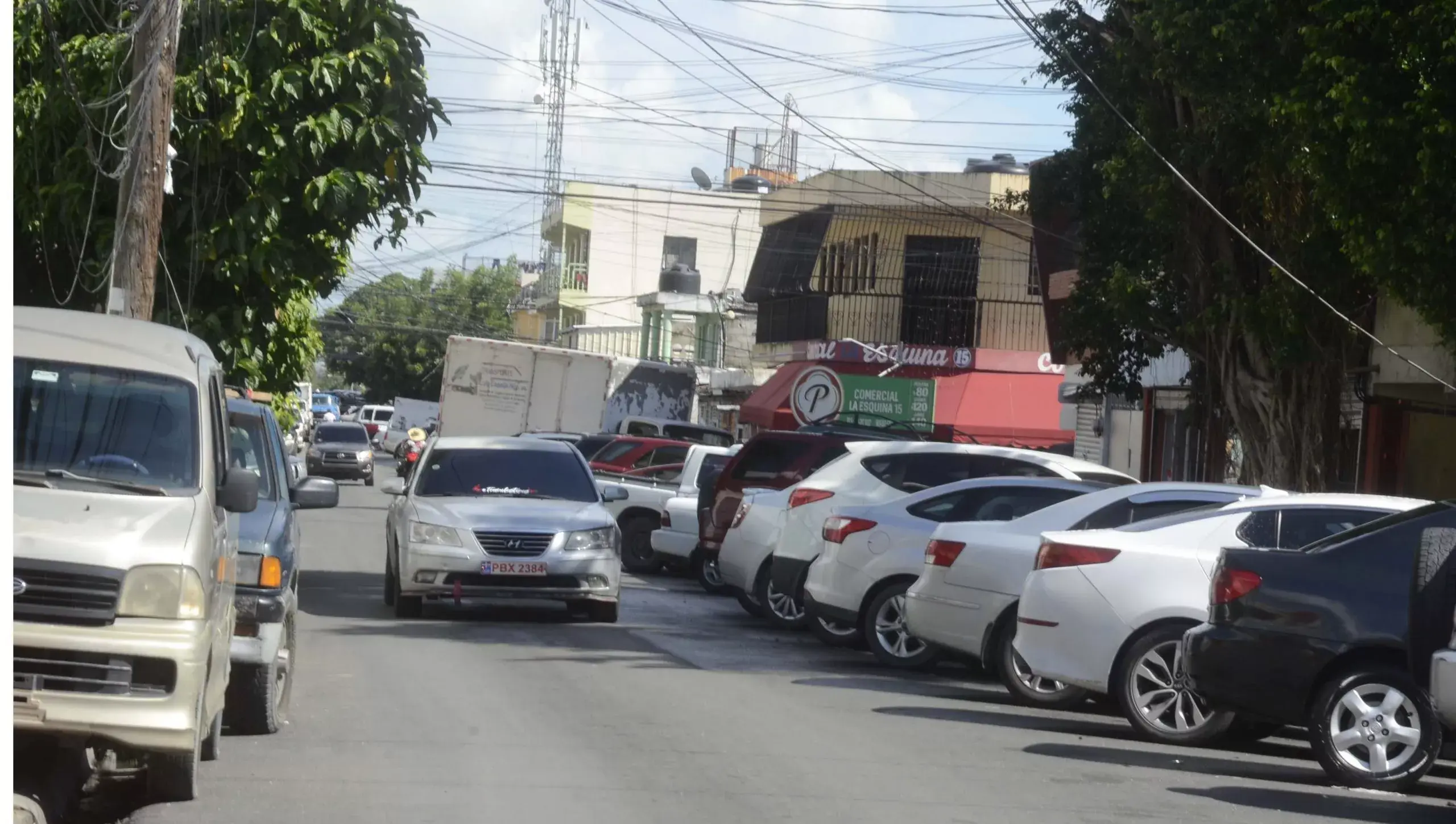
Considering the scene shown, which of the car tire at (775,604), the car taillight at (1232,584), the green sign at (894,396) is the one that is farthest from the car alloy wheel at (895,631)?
the green sign at (894,396)

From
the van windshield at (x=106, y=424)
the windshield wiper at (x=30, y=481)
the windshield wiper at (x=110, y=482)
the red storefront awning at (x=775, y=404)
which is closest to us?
the windshield wiper at (x=30, y=481)

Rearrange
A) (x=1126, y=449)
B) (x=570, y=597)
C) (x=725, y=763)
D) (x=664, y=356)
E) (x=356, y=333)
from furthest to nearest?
(x=356, y=333) → (x=664, y=356) → (x=1126, y=449) → (x=570, y=597) → (x=725, y=763)

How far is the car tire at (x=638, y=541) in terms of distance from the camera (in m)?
A: 24.2

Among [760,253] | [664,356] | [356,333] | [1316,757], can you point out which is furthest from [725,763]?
[356,333]

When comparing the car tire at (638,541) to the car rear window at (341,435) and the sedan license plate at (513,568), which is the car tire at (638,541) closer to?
the sedan license plate at (513,568)

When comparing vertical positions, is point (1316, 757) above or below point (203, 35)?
below

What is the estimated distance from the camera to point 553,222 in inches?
3031

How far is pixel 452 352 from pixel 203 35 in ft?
66.9

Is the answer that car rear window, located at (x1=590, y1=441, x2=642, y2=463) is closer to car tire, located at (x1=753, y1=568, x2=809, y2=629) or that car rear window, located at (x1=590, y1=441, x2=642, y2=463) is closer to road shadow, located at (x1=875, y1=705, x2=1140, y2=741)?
car tire, located at (x1=753, y1=568, x2=809, y2=629)

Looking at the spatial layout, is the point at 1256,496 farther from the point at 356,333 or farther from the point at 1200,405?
the point at 356,333

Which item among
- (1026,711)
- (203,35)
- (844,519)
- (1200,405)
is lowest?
(1026,711)

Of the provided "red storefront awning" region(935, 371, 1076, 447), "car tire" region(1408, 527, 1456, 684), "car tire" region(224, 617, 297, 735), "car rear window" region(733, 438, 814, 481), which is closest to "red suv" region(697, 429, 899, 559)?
"car rear window" region(733, 438, 814, 481)

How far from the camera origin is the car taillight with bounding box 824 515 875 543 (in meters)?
14.6

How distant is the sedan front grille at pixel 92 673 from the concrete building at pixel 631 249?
63855 millimetres
